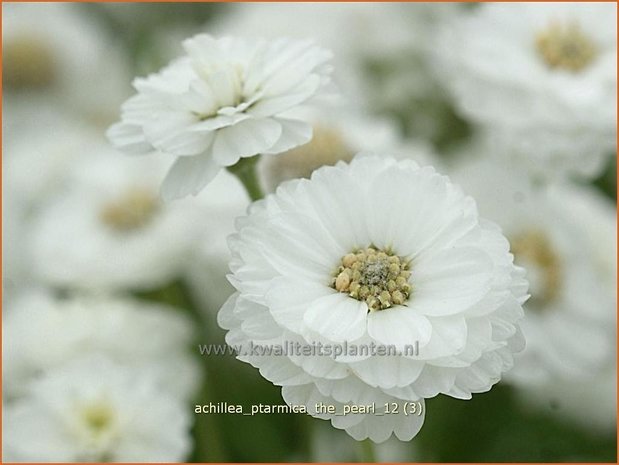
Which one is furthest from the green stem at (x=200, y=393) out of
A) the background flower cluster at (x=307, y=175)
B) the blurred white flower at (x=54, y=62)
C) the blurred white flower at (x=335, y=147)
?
the blurred white flower at (x=54, y=62)

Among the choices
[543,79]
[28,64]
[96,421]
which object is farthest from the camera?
[28,64]

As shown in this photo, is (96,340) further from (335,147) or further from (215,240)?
(335,147)

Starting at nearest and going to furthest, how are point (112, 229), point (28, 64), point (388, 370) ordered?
point (388, 370) → point (112, 229) → point (28, 64)

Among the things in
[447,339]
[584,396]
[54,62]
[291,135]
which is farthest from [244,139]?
[54,62]

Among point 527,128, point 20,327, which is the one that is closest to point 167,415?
point 20,327

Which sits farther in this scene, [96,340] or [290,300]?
[96,340]

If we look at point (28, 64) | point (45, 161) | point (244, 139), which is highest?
→ point (28, 64)

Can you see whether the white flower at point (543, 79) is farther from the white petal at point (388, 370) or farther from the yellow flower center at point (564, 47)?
A: the white petal at point (388, 370)

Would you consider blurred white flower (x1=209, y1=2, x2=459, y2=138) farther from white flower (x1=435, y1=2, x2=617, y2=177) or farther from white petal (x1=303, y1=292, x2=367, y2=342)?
white petal (x1=303, y1=292, x2=367, y2=342)
